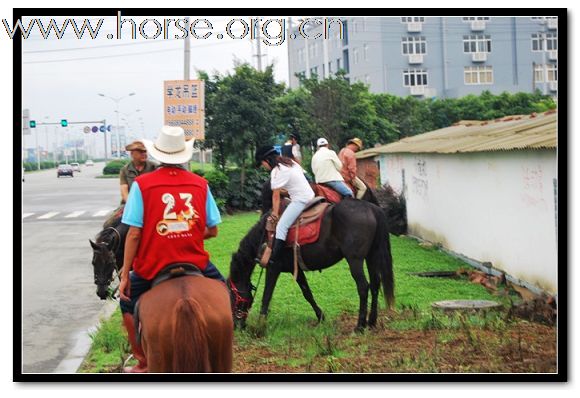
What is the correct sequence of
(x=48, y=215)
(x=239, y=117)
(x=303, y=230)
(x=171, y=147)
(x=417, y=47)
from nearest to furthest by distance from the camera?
(x=171, y=147) → (x=303, y=230) → (x=239, y=117) → (x=48, y=215) → (x=417, y=47)

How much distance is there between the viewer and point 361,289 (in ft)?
31.4

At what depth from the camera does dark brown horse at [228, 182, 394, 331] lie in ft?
31.4

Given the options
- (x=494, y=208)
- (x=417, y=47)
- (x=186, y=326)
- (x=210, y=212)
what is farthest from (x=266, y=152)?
(x=417, y=47)

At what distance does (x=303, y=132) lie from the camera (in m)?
30.9

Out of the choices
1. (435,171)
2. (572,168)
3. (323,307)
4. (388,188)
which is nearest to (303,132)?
(388,188)

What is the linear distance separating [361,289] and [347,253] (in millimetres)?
426

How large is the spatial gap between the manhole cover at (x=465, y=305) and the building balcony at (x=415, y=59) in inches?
1450

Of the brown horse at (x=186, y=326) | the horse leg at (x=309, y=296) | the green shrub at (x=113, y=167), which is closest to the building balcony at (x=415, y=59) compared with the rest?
the green shrub at (x=113, y=167)

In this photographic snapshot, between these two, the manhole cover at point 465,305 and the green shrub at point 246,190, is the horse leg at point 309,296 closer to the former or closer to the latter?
the manhole cover at point 465,305

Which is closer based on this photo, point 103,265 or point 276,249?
point 103,265

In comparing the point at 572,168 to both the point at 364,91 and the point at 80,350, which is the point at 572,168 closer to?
the point at 80,350

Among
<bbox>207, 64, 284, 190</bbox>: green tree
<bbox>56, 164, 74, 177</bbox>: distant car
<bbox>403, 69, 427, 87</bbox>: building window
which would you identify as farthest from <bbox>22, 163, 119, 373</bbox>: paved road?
<bbox>56, 164, 74, 177</bbox>: distant car

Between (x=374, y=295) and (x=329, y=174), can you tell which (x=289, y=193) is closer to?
(x=374, y=295)

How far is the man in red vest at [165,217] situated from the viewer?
5.93 meters
